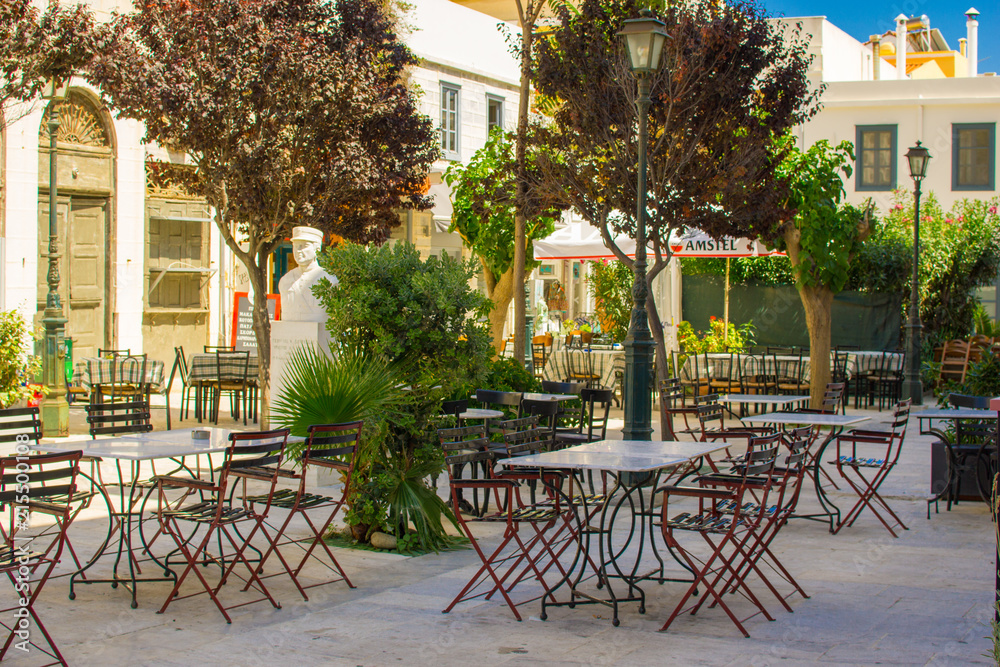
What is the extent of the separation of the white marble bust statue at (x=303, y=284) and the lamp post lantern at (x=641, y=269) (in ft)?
9.71

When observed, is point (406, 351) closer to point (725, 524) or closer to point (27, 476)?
point (725, 524)

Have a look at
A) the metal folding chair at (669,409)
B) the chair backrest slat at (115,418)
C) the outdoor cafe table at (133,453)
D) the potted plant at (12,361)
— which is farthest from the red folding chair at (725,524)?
the potted plant at (12,361)

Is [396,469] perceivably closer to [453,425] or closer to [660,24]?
[453,425]

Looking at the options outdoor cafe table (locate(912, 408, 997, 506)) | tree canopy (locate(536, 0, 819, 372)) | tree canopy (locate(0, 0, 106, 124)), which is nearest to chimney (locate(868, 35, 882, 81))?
tree canopy (locate(536, 0, 819, 372))

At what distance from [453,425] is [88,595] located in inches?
109

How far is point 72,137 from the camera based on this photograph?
16.8 m

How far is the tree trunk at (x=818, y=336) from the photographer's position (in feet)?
46.4

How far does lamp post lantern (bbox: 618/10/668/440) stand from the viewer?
901 centimetres

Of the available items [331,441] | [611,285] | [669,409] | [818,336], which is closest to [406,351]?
[331,441]

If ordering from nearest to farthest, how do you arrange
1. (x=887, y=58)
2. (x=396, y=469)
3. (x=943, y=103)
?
(x=396, y=469) < (x=943, y=103) < (x=887, y=58)

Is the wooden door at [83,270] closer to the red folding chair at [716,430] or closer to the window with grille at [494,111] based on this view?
the window with grille at [494,111]

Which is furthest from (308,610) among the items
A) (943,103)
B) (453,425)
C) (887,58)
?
(887,58)

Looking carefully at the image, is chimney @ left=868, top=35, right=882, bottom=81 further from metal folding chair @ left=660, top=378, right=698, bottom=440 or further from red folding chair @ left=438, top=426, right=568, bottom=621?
red folding chair @ left=438, top=426, right=568, bottom=621

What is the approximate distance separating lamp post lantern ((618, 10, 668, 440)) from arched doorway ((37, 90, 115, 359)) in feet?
35.0
